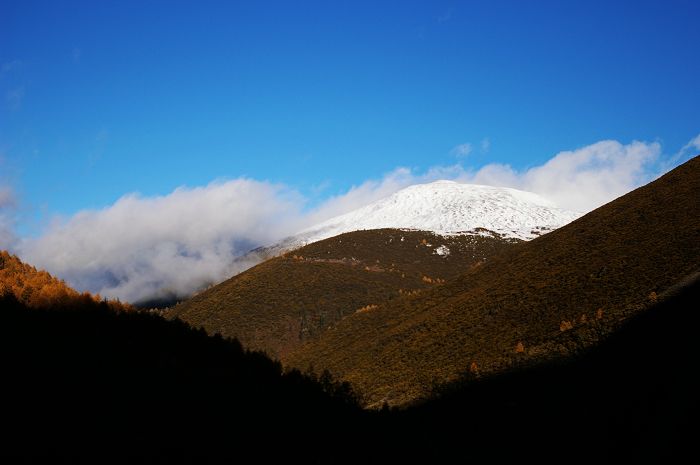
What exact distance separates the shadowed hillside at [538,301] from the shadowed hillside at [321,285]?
26.5 m

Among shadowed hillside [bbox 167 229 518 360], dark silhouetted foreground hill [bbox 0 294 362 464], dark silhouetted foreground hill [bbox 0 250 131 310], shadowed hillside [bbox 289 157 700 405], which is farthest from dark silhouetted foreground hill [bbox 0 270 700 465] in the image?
shadowed hillside [bbox 167 229 518 360]

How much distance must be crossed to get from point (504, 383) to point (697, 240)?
26.8 metres

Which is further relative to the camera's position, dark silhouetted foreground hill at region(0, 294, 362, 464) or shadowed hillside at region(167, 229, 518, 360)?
shadowed hillside at region(167, 229, 518, 360)

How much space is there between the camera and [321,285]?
137125 mm

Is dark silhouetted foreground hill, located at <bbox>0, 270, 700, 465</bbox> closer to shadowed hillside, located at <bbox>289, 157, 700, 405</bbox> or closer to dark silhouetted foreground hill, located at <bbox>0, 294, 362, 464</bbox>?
dark silhouetted foreground hill, located at <bbox>0, 294, 362, 464</bbox>

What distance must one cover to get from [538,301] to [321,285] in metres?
81.4

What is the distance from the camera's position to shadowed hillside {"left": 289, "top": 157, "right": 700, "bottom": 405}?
50.2 meters

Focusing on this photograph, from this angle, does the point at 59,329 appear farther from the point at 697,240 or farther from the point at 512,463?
the point at 697,240

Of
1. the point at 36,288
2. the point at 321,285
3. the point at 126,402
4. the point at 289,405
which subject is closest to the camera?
the point at 126,402

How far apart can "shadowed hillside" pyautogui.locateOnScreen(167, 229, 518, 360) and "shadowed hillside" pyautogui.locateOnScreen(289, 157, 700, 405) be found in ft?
87.0

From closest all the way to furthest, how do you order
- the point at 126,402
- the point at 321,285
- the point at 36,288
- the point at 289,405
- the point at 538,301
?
1. the point at 126,402
2. the point at 289,405
3. the point at 36,288
4. the point at 538,301
5. the point at 321,285

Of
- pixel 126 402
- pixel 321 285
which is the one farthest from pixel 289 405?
pixel 321 285

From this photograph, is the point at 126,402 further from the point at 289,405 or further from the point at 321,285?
the point at 321,285

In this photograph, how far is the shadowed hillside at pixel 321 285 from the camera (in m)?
116
